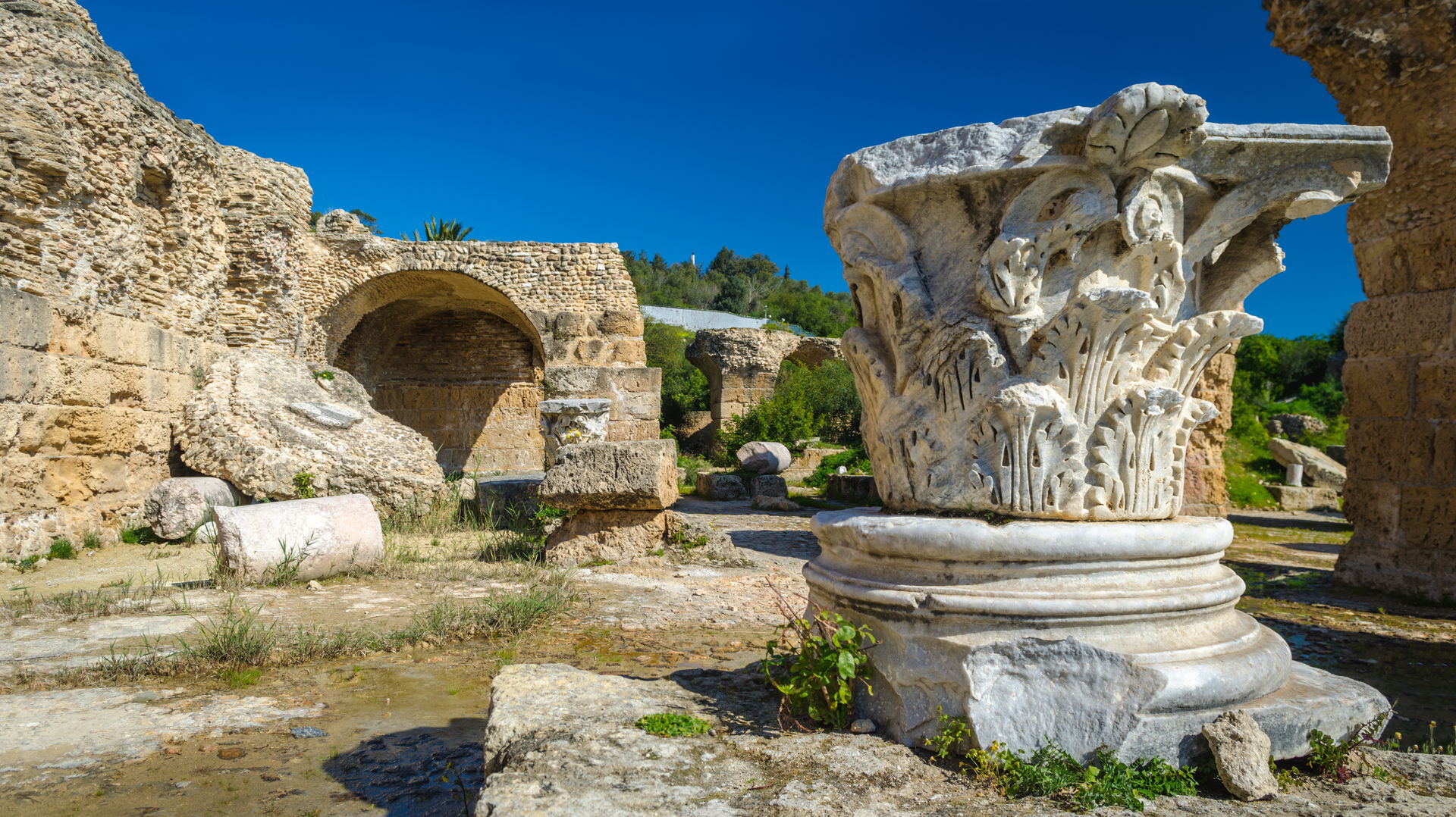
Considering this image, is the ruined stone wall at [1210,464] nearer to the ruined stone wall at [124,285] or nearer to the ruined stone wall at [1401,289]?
the ruined stone wall at [1401,289]

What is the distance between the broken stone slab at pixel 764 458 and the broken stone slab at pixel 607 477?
25.3ft

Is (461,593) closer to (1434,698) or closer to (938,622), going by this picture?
(938,622)

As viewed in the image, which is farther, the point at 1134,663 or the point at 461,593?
the point at 461,593

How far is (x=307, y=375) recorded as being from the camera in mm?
9750

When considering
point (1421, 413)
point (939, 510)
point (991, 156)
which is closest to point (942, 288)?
point (991, 156)

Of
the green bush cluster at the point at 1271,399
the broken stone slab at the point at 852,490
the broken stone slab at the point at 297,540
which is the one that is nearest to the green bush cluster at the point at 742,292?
the green bush cluster at the point at 1271,399

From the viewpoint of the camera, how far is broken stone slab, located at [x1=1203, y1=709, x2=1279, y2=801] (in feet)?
5.94

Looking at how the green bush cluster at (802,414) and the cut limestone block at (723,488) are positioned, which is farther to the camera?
the green bush cluster at (802,414)

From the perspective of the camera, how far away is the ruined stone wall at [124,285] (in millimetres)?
6555

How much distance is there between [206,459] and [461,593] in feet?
14.3

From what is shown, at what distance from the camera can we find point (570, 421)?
9.59 m

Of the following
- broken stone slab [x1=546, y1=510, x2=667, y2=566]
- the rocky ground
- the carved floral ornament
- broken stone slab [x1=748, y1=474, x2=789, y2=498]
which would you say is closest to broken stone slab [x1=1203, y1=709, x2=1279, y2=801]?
the rocky ground

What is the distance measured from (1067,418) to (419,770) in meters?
2.20

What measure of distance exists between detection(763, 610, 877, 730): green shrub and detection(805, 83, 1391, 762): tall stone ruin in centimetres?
6
